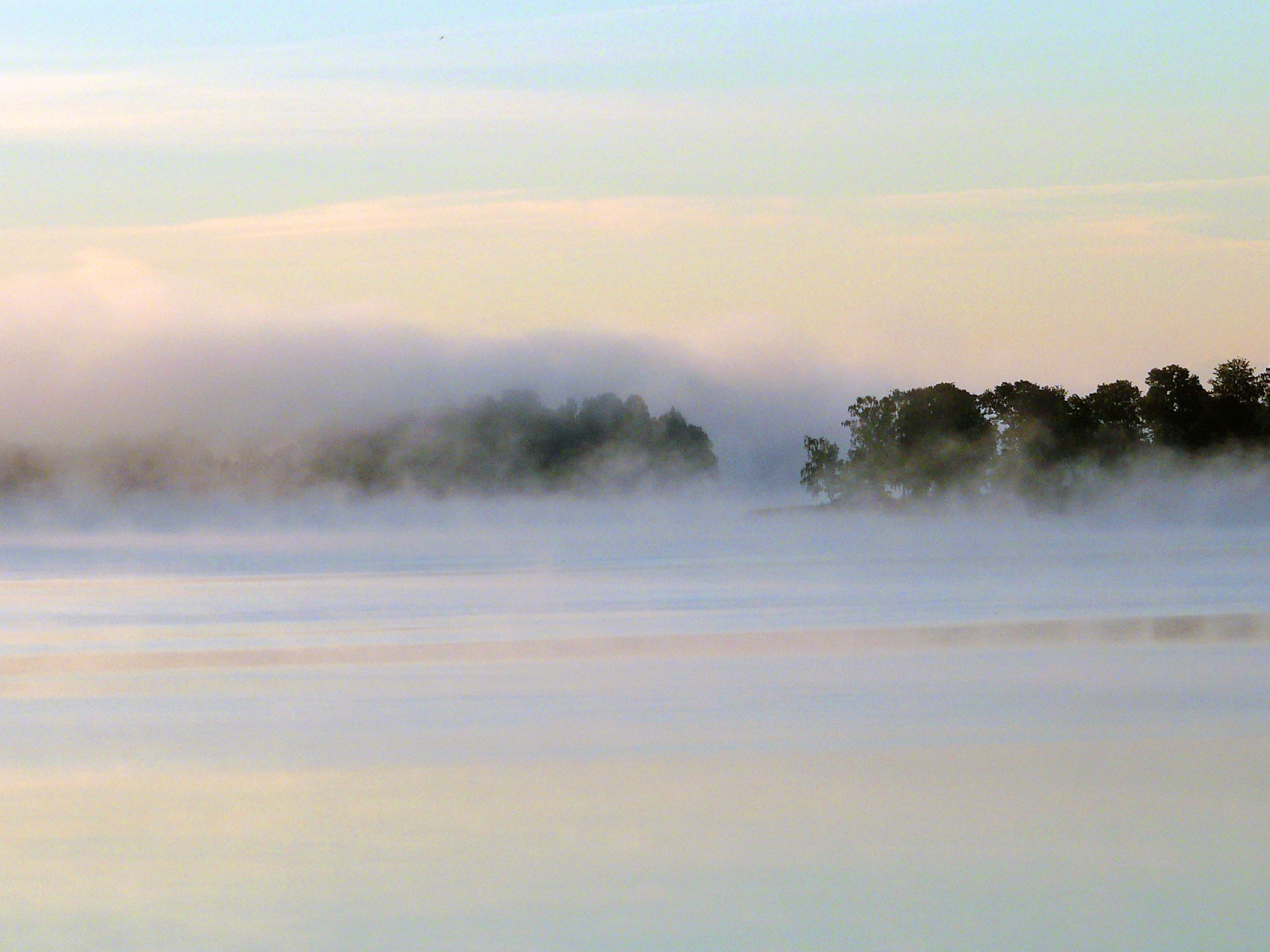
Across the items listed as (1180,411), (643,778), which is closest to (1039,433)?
(1180,411)

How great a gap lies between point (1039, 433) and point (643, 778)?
9620 cm

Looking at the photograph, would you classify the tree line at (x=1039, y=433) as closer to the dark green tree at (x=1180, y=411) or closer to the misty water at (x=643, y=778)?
the dark green tree at (x=1180, y=411)

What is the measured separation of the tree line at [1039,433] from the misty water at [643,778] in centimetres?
7222

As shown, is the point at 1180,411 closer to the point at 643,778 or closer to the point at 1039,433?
the point at 1039,433

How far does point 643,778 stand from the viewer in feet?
41.6

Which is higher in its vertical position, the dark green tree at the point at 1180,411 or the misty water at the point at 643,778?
the dark green tree at the point at 1180,411

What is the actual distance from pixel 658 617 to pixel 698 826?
57.6 ft

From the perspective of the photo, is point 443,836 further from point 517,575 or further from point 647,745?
point 517,575

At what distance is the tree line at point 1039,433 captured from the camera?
327ft

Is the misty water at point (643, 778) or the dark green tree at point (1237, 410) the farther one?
the dark green tree at point (1237, 410)

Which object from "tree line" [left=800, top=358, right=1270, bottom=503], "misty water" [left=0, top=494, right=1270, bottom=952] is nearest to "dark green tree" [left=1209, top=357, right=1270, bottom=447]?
"tree line" [left=800, top=358, right=1270, bottom=503]

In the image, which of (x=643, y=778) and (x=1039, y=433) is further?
(x=1039, y=433)

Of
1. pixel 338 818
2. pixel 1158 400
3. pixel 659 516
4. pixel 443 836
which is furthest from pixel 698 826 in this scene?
pixel 659 516

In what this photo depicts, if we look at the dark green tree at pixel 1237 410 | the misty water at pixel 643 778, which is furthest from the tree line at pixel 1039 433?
the misty water at pixel 643 778
